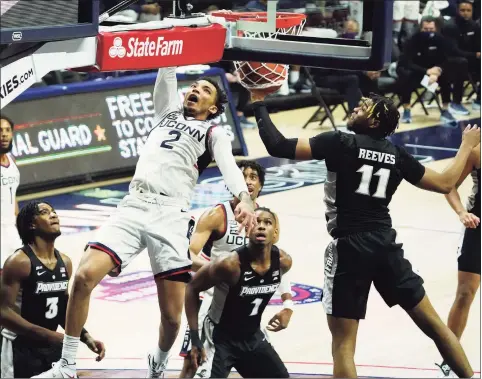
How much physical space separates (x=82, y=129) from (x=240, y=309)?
8237 millimetres

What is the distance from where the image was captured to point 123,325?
1024 cm

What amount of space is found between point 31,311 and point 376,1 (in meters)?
2.83

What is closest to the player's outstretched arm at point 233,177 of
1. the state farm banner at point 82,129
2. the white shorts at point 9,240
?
the white shorts at point 9,240

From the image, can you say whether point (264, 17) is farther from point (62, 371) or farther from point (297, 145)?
point (62, 371)

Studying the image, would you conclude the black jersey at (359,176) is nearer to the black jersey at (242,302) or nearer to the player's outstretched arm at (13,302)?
the black jersey at (242,302)

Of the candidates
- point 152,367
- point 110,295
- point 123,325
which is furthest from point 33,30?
point 110,295

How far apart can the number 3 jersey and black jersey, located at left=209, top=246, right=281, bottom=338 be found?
0.94 metres

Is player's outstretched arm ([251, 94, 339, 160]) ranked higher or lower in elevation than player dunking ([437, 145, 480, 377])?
higher

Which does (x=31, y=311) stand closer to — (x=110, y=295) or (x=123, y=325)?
(x=123, y=325)

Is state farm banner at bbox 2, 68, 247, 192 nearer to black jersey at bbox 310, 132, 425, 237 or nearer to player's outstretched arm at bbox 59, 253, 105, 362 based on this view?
player's outstretched arm at bbox 59, 253, 105, 362

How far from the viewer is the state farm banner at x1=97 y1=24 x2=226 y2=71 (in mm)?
6578

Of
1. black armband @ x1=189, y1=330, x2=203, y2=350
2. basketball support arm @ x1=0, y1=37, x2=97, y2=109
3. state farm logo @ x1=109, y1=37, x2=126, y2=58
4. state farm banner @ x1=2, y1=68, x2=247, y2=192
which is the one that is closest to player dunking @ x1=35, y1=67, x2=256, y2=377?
black armband @ x1=189, y1=330, x2=203, y2=350

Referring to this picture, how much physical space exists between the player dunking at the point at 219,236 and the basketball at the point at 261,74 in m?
1.00

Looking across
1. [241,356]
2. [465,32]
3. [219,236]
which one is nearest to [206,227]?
[219,236]
